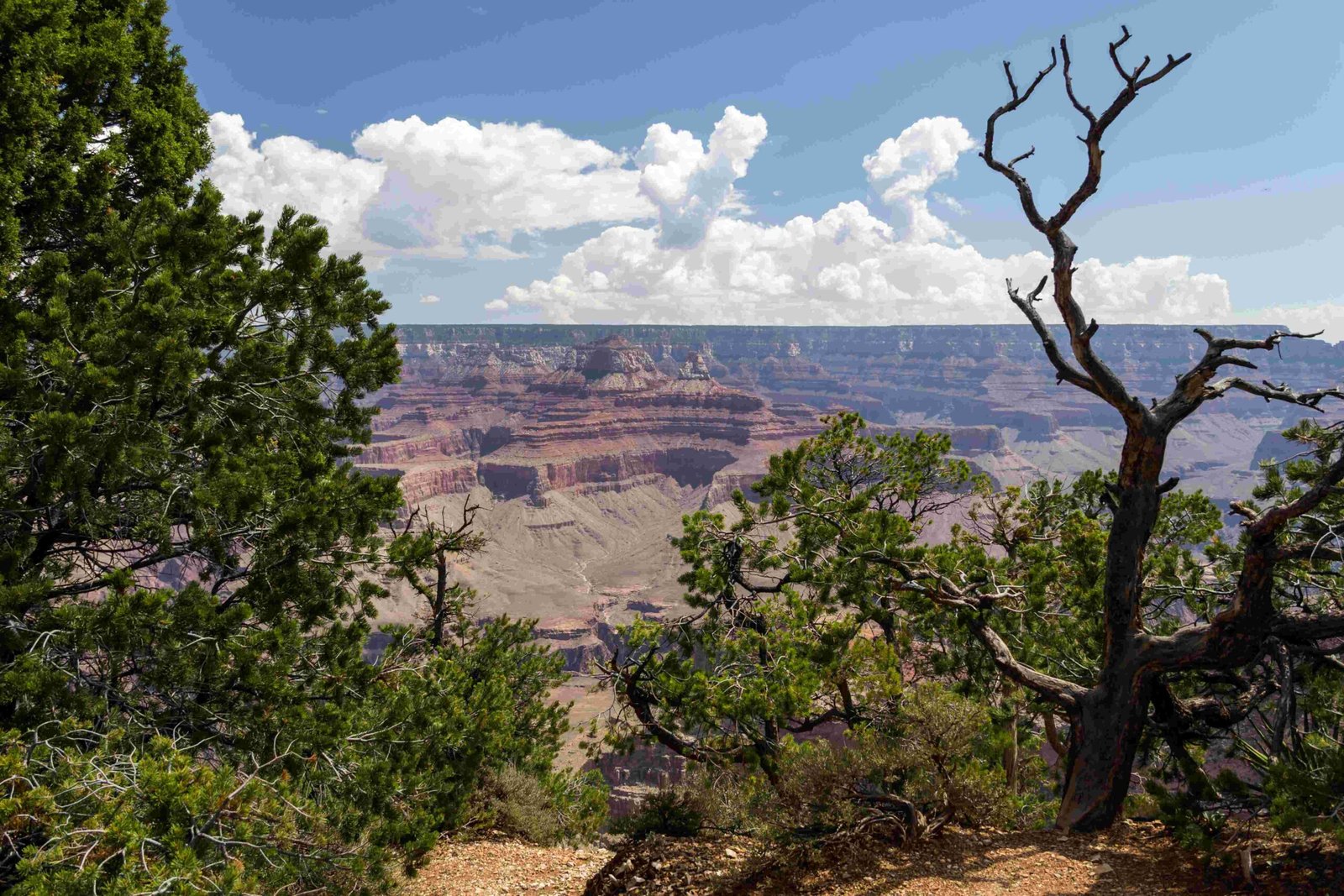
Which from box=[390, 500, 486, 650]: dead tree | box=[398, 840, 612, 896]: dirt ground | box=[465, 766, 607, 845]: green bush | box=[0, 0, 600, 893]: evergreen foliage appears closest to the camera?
box=[0, 0, 600, 893]: evergreen foliage

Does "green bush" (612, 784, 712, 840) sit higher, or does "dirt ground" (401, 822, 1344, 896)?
"dirt ground" (401, 822, 1344, 896)

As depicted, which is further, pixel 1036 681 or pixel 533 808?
pixel 533 808

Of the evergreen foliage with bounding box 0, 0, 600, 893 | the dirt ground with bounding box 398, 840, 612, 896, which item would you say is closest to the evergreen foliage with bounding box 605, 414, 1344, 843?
the dirt ground with bounding box 398, 840, 612, 896

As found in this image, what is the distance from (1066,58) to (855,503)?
22.3 ft

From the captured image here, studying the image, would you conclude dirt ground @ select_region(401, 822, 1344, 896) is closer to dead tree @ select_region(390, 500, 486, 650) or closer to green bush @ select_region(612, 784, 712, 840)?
green bush @ select_region(612, 784, 712, 840)

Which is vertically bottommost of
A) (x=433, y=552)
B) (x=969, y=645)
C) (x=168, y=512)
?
(x=969, y=645)

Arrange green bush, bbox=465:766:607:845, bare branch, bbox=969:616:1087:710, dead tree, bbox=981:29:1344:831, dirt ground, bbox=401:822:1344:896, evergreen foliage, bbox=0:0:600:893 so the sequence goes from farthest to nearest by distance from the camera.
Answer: green bush, bbox=465:766:607:845
bare branch, bbox=969:616:1087:710
dead tree, bbox=981:29:1344:831
dirt ground, bbox=401:822:1344:896
evergreen foliage, bbox=0:0:600:893

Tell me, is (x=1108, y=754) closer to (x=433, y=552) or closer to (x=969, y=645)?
(x=969, y=645)

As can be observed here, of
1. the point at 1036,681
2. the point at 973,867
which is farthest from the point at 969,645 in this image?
the point at 973,867

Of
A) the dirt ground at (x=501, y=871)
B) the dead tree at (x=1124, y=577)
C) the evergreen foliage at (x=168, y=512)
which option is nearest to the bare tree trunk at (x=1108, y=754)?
the dead tree at (x=1124, y=577)

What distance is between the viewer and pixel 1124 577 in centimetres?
873

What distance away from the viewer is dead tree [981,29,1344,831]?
7848mm

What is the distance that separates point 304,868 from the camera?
21.4ft

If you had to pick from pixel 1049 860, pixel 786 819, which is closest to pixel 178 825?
pixel 786 819
